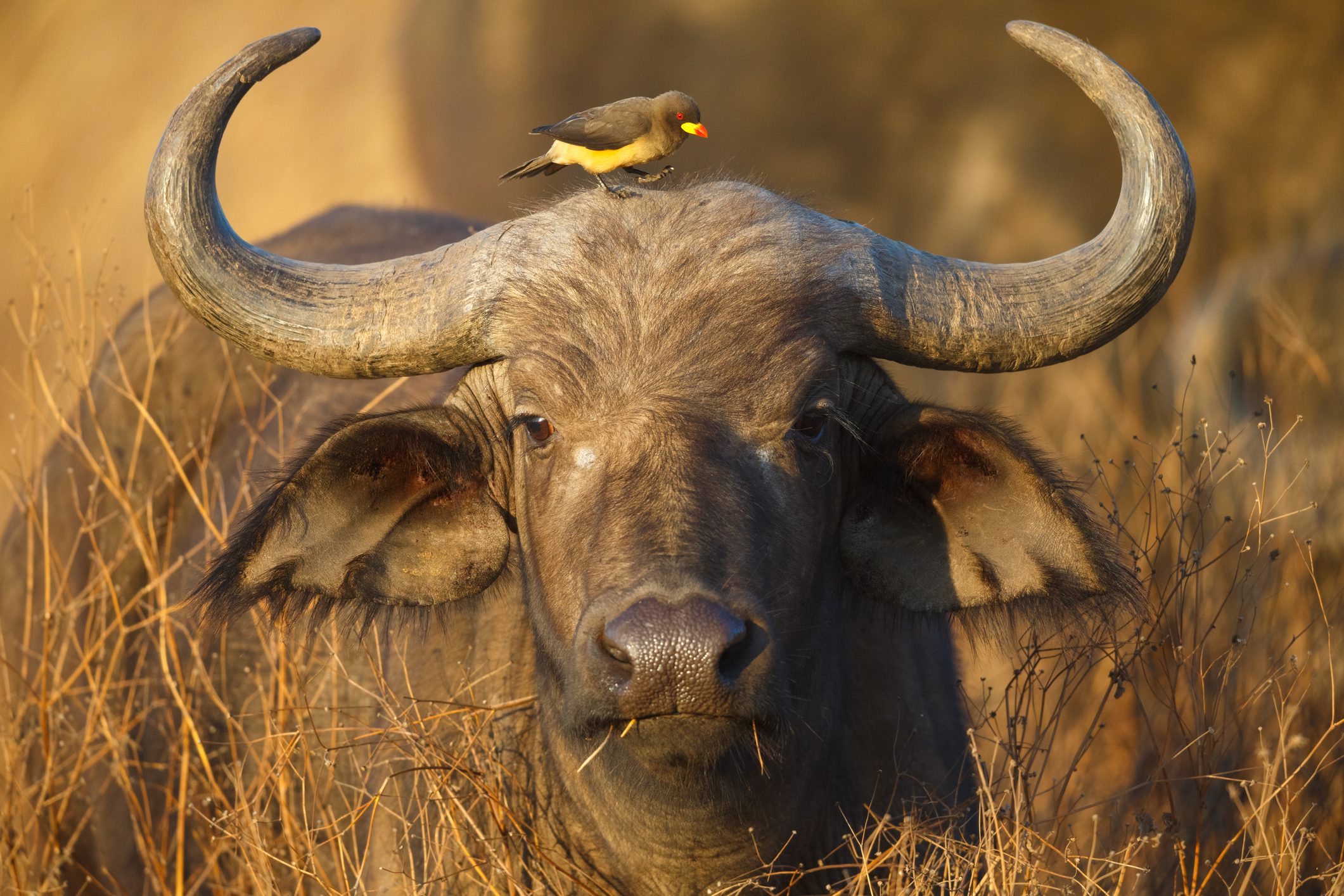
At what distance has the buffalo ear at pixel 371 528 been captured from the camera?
3404 mm

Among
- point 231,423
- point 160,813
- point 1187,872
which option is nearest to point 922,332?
point 1187,872

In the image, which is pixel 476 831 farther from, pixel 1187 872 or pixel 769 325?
pixel 1187 872

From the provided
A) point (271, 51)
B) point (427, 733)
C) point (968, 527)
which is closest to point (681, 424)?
point (968, 527)

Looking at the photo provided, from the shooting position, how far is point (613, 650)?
268cm

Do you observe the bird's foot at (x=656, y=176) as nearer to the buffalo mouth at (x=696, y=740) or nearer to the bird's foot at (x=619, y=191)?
the bird's foot at (x=619, y=191)

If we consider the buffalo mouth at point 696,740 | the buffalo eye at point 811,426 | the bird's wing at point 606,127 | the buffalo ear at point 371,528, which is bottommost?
the buffalo mouth at point 696,740

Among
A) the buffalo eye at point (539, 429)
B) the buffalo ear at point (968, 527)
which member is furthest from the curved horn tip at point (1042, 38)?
the buffalo eye at point (539, 429)

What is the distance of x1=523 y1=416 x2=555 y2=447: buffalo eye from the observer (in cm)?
328

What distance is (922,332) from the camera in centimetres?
330

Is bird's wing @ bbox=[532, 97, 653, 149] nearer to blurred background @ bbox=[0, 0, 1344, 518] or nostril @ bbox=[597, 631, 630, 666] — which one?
nostril @ bbox=[597, 631, 630, 666]

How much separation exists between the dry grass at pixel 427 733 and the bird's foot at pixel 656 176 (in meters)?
1.49

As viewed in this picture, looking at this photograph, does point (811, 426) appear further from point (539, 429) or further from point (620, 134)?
point (620, 134)

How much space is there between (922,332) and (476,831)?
67.4 inches

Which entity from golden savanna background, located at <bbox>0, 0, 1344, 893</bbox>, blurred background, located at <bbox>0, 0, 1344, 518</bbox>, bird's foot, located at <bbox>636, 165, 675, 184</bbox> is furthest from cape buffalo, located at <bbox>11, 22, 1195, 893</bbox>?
blurred background, located at <bbox>0, 0, 1344, 518</bbox>
